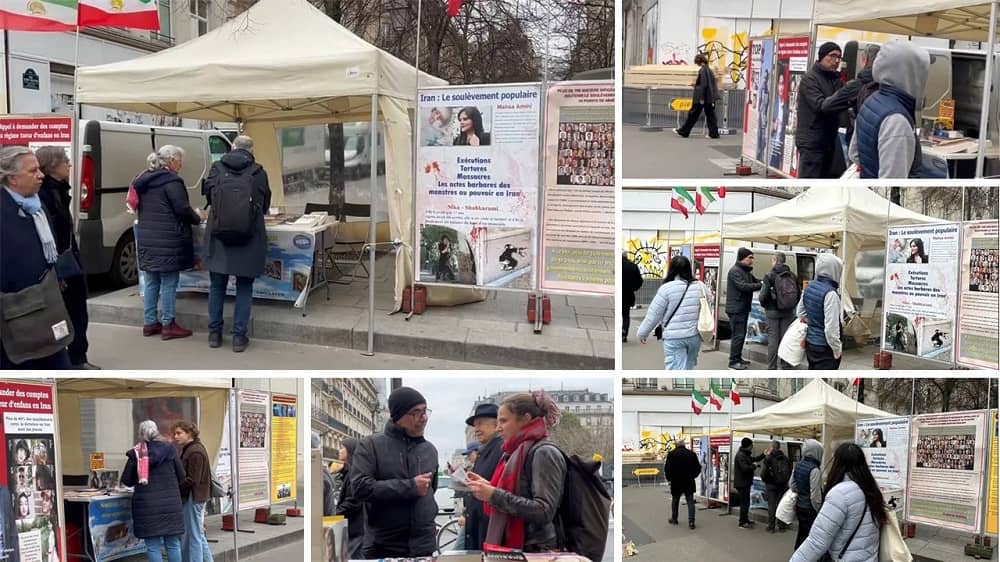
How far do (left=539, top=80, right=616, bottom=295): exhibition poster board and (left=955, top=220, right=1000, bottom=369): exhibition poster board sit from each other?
9.42 ft

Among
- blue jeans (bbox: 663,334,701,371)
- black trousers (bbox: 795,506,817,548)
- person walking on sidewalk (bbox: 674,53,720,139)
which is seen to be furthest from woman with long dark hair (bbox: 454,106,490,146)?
person walking on sidewalk (bbox: 674,53,720,139)

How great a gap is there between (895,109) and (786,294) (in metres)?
3.25

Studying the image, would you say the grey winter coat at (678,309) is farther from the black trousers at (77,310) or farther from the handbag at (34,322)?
the black trousers at (77,310)

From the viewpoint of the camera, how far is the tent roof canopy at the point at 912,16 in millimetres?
6895

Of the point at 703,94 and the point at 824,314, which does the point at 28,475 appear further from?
the point at 703,94

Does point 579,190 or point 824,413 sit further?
point 824,413

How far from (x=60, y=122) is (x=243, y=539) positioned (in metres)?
4.11

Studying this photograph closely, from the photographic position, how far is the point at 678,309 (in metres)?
6.22

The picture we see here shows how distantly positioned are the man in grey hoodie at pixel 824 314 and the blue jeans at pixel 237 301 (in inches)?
176

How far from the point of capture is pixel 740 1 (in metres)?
22.7

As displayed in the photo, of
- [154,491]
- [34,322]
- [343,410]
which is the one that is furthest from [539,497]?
[154,491]

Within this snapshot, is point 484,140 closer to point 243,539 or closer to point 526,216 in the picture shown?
point 526,216

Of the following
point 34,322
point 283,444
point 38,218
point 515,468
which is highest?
point 38,218

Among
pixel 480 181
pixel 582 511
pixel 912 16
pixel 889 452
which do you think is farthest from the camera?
pixel 912 16
